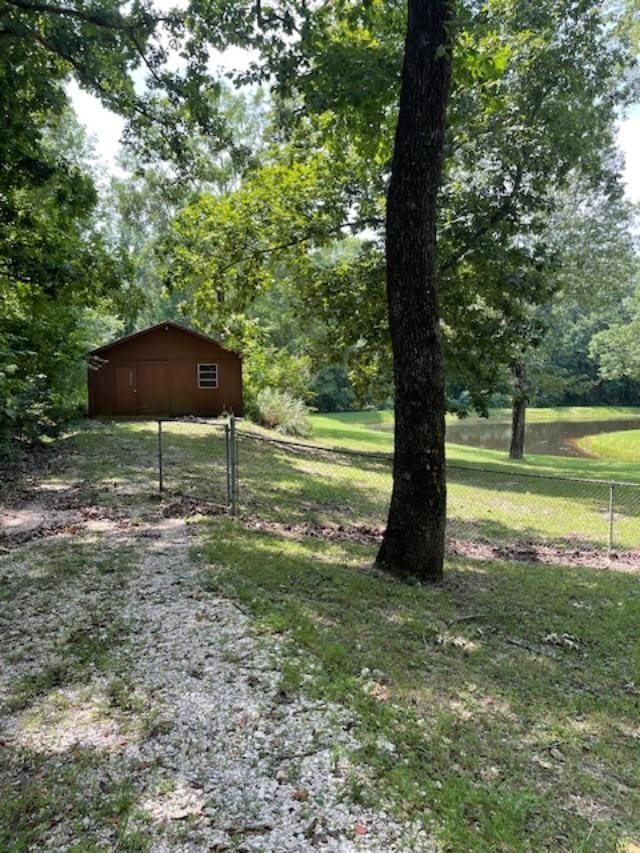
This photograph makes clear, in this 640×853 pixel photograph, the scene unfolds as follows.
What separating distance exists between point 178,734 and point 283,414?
18860mm

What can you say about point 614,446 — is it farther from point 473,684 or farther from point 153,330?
point 473,684

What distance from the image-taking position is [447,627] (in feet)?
14.8

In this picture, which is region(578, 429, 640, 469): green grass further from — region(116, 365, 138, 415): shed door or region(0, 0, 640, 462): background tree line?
region(116, 365, 138, 415): shed door

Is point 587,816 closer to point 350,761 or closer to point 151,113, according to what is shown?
point 350,761

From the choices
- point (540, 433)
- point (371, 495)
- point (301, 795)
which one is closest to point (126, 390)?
point (371, 495)

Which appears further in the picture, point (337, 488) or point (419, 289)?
point (337, 488)

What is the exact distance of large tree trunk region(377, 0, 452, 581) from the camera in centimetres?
508

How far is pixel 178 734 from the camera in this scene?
2.83 m

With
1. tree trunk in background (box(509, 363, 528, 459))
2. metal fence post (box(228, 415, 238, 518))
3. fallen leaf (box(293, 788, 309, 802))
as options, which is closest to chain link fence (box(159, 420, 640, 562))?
metal fence post (box(228, 415, 238, 518))

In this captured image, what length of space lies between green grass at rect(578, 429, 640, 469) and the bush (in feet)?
44.5

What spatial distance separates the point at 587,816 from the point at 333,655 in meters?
1.57

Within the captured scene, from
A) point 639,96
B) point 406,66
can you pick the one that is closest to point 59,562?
point 406,66

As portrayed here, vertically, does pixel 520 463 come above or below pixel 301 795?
below

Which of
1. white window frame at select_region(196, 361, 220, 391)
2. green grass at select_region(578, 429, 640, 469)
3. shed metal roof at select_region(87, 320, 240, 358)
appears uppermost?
shed metal roof at select_region(87, 320, 240, 358)
